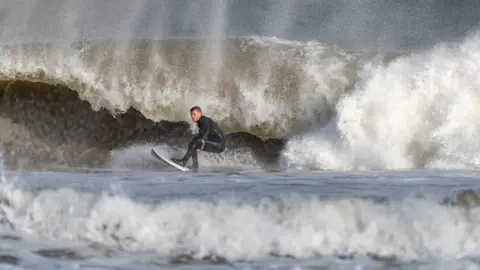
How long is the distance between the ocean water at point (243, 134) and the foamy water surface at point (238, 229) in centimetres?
2

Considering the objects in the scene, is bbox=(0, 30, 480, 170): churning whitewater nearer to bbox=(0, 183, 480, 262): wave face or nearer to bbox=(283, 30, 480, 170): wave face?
bbox=(283, 30, 480, 170): wave face

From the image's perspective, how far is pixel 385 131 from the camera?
14867mm

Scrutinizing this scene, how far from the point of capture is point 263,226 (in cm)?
795

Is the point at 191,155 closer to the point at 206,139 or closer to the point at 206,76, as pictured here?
the point at 206,139

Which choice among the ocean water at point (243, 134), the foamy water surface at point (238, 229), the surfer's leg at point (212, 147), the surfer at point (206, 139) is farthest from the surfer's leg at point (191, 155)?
the foamy water surface at point (238, 229)

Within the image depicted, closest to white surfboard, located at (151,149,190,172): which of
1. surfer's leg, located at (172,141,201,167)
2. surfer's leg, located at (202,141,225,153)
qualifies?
surfer's leg, located at (172,141,201,167)

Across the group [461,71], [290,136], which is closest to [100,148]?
[290,136]

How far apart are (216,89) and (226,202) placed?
8503 millimetres

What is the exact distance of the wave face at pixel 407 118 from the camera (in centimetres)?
1444

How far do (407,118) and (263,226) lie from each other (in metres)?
7.47

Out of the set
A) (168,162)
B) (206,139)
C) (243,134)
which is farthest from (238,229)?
(243,134)

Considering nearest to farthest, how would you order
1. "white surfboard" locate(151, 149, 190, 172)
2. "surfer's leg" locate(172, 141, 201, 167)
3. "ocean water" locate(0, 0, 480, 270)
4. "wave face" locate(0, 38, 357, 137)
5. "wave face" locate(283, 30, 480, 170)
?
1. "ocean water" locate(0, 0, 480, 270)
2. "white surfboard" locate(151, 149, 190, 172)
3. "surfer's leg" locate(172, 141, 201, 167)
4. "wave face" locate(283, 30, 480, 170)
5. "wave face" locate(0, 38, 357, 137)

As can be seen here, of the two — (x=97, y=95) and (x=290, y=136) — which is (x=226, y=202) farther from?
(x=97, y=95)

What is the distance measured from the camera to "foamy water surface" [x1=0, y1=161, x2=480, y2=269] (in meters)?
7.45
